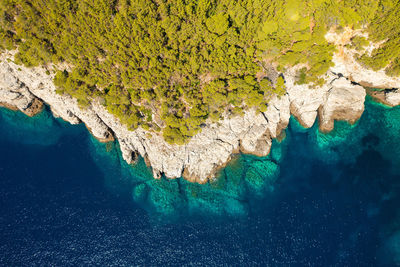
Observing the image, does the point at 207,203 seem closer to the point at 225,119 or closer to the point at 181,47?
the point at 225,119

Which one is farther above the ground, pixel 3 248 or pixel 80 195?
pixel 80 195

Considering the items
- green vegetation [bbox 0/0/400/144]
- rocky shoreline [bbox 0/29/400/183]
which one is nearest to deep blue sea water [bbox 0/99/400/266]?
rocky shoreline [bbox 0/29/400/183]

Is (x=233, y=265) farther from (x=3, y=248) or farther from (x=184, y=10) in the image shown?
(x=184, y=10)

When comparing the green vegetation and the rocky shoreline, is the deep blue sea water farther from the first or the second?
the green vegetation

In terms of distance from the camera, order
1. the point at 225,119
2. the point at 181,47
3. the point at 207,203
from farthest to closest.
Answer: the point at 207,203
the point at 225,119
the point at 181,47

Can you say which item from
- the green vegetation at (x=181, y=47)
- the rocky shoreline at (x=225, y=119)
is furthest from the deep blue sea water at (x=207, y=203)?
the green vegetation at (x=181, y=47)

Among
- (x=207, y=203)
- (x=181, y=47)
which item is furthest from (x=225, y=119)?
(x=207, y=203)

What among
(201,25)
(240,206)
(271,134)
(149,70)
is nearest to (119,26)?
(149,70)
